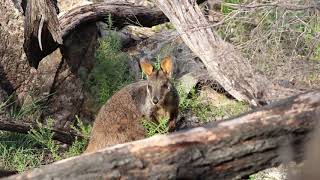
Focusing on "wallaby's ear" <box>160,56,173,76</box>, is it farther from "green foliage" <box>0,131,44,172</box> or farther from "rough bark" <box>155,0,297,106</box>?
"green foliage" <box>0,131,44,172</box>

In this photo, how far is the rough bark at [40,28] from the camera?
7699 mm

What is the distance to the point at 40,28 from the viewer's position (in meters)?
7.80

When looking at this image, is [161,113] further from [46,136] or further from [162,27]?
[162,27]

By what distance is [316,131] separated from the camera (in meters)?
3.79

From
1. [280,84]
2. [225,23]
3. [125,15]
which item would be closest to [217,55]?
[225,23]

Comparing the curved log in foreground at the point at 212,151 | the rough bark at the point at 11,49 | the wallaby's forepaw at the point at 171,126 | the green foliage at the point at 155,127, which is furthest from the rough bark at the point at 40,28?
the curved log in foreground at the point at 212,151

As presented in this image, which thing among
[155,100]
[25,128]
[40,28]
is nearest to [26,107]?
[25,128]

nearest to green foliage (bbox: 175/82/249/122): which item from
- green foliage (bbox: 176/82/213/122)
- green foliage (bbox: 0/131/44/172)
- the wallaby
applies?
Answer: green foliage (bbox: 176/82/213/122)

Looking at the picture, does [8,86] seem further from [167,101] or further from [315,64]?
[315,64]

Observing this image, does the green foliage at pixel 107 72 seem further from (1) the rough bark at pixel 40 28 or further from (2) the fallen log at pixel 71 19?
(1) the rough bark at pixel 40 28

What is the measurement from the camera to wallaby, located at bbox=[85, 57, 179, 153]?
23.5 ft

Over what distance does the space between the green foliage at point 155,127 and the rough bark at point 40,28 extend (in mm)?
1646

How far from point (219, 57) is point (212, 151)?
4.14 metres

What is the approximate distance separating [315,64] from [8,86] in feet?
13.9
